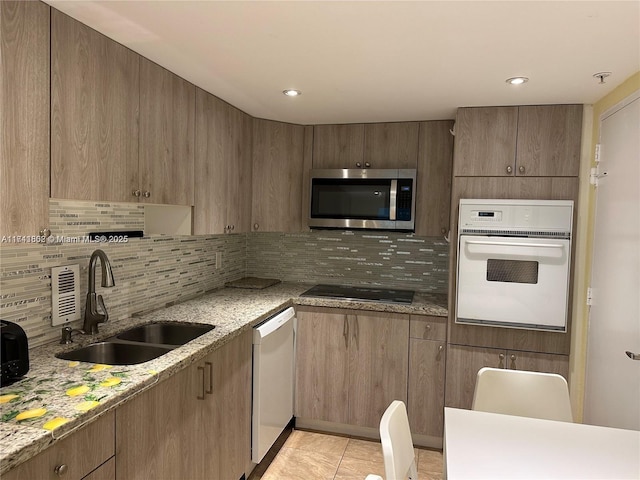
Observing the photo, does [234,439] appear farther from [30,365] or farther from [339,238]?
[339,238]

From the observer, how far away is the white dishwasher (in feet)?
8.07

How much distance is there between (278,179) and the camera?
332cm

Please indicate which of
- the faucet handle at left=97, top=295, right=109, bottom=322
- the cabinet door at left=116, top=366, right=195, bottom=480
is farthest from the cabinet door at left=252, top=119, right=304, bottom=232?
the cabinet door at left=116, top=366, right=195, bottom=480

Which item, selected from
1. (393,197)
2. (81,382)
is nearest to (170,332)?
(81,382)

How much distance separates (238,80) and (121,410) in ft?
5.45

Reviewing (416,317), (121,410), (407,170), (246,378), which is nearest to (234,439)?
(246,378)

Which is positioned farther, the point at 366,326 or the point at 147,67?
the point at 366,326

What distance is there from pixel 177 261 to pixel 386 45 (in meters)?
1.85

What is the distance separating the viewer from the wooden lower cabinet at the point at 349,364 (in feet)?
9.52

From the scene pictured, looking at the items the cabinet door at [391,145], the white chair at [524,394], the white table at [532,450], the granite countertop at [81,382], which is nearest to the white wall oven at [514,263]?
the cabinet door at [391,145]

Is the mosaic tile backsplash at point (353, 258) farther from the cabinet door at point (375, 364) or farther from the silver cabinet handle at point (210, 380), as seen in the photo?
the silver cabinet handle at point (210, 380)

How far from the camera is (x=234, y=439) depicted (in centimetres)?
226

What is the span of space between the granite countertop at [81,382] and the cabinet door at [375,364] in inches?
27.3

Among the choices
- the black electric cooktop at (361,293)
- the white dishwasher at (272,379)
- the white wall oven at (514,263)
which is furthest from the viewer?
the black electric cooktop at (361,293)
